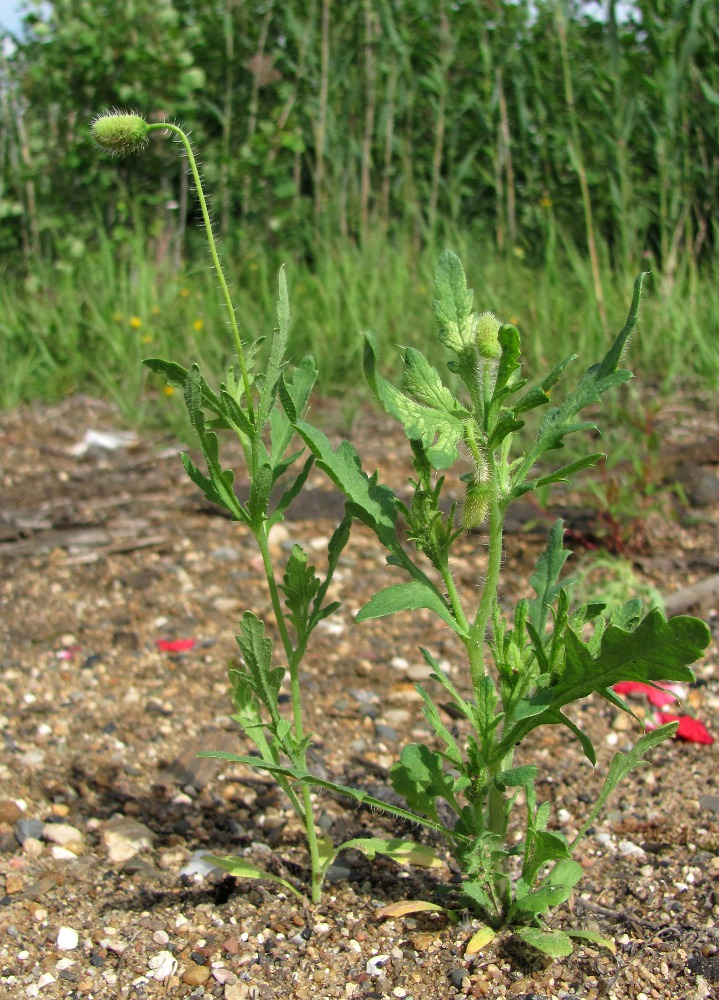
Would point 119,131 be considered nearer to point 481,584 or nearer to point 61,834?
point 481,584

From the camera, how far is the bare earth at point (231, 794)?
154 centimetres

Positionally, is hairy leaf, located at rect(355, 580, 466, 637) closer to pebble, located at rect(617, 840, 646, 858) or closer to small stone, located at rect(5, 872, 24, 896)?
pebble, located at rect(617, 840, 646, 858)

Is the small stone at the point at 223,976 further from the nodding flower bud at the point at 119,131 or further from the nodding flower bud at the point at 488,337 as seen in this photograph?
the nodding flower bud at the point at 119,131

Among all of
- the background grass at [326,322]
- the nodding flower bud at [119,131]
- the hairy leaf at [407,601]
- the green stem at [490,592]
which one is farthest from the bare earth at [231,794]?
the nodding flower bud at [119,131]

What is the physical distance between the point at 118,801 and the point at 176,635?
0.69m

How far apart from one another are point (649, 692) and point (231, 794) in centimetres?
100

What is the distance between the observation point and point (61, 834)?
1893mm

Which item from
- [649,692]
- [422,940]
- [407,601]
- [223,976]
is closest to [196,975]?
[223,976]

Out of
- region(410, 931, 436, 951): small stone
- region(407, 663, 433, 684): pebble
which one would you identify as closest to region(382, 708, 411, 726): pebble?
region(407, 663, 433, 684): pebble

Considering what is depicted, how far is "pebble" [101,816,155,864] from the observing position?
6.07 ft

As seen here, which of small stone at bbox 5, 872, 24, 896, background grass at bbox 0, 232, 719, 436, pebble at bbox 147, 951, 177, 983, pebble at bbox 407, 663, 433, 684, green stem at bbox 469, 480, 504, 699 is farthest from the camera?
background grass at bbox 0, 232, 719, 436

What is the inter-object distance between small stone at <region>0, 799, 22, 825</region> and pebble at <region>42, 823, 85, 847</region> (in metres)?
0.06

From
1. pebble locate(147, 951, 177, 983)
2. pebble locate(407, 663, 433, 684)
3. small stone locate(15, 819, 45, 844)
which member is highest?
pebble locate(147, 951, 177, 983)

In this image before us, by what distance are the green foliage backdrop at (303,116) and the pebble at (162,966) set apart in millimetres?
4707
